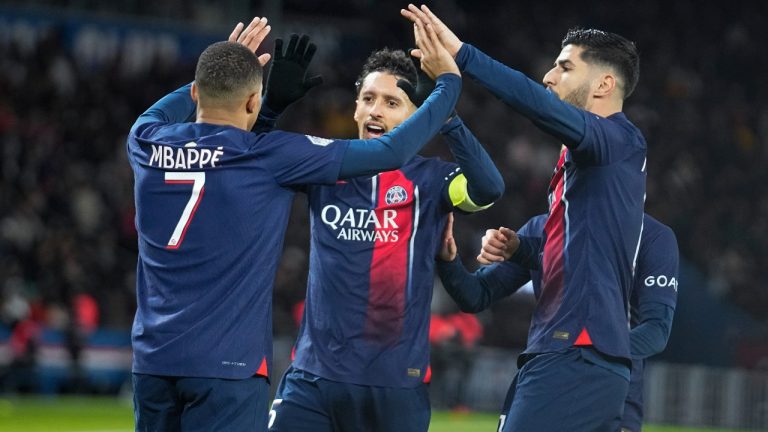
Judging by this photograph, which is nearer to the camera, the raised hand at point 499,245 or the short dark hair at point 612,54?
the short dark hair at point 612,54

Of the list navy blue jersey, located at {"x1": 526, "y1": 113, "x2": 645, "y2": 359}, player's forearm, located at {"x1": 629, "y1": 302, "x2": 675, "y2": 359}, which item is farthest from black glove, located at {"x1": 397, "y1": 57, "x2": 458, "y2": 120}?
player's forearm, located at {"x1": 629, "y1": 302, "x2": 675, "y2": 359}

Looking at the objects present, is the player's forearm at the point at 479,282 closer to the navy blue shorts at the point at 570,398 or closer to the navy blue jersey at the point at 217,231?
the navy blue shorts at the point at 570,398

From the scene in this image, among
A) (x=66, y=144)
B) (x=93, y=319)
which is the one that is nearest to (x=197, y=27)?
(x=66, y=144)

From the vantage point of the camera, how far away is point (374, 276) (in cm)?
604

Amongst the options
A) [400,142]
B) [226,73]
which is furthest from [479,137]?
[226,73]

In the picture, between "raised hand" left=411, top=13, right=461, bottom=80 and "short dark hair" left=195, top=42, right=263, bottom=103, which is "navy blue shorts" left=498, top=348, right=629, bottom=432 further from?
"short dark hair" left=195, top=42, right=263, bottom=103

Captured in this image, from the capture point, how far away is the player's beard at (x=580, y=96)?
5.69m

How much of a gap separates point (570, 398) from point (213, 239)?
1.56 meters

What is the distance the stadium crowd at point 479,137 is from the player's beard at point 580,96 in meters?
12.5

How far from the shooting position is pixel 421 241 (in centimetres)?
618

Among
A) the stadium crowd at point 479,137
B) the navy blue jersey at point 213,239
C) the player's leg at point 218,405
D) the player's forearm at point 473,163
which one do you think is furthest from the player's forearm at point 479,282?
the stadium crowd at point 479,137

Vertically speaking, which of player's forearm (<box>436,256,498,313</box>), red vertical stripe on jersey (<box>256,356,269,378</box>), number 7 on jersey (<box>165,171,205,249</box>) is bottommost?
red vertical stripe on jersey (<box>256,356,269,378</box>)

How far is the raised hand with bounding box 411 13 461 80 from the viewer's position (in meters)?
5.34

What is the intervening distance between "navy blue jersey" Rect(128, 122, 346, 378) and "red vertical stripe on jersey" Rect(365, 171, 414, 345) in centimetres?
105
